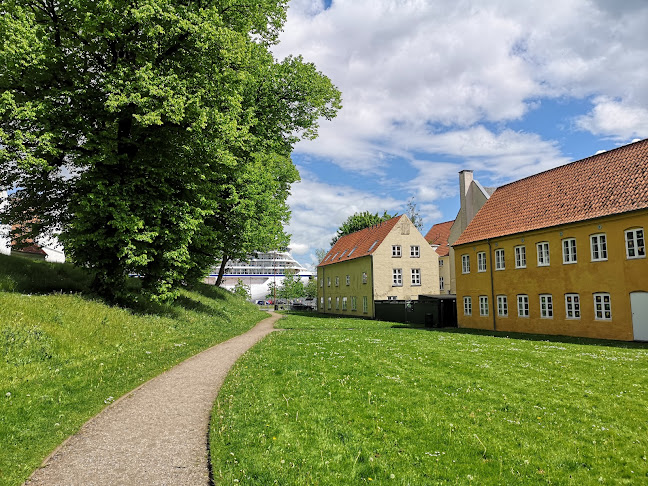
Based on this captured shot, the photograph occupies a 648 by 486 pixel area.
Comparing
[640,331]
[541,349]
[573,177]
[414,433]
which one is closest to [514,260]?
[573,177]

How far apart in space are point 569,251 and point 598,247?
1737 mm

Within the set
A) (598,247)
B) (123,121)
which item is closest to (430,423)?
(123,121)

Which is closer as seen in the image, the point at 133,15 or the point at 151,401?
the point at 151,401

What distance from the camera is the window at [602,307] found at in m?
22.1

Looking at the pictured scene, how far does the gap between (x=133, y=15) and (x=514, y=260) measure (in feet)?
80.7

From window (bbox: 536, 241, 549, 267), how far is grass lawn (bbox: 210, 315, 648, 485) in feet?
45.9

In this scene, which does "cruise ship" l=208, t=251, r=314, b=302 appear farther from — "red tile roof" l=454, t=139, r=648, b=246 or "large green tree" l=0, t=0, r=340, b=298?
"large green tree" l=0, t=0, r=340, b=298

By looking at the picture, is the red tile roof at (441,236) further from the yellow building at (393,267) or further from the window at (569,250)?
the window at (569,250)

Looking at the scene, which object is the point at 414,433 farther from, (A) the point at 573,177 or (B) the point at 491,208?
(B) the point at 491,208

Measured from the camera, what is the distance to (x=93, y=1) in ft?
51.1

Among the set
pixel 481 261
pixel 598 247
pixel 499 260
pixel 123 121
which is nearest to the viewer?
pixel 123 121

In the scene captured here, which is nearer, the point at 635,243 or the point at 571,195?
the point at 635,243

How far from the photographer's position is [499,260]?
29.4 metres

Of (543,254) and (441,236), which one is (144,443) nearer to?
(543,254)
